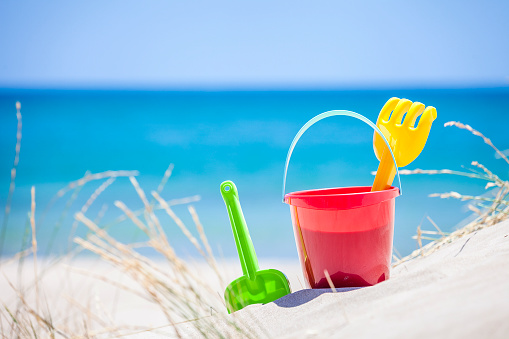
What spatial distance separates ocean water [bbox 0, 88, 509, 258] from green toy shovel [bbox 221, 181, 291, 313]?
78.2 inches

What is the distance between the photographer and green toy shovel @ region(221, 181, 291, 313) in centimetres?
117

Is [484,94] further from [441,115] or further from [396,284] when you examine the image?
[396,284]

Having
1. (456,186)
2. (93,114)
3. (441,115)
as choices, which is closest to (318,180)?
(456,186)

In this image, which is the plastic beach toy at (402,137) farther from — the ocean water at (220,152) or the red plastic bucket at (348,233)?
the ocean water at (220,152)

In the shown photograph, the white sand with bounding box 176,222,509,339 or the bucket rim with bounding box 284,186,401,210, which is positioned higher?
the bucket rim with bounding box 284,186,401,210

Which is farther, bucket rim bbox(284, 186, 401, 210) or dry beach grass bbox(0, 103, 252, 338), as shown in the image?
bucket rim bbox(284, 186, 401, 210)

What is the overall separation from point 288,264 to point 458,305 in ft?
8.40

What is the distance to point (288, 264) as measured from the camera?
3.14m

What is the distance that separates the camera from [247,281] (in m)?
1.17

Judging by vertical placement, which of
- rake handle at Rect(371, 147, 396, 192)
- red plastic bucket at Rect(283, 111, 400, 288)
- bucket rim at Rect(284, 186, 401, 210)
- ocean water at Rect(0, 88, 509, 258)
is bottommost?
red plastic bucket at Rect(283, 111, 400, 288)

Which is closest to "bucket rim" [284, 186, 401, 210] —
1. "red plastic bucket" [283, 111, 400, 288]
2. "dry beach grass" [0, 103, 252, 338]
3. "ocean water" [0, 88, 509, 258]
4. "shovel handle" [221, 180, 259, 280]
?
"red plastic bucket" [283, 111, 400, 288]

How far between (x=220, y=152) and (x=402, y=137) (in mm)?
8210

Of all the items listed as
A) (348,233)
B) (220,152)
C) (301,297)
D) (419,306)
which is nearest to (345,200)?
(348,233)

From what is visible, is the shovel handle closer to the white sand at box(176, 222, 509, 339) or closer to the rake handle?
the white sand at box(176, 222, 509, 339)
